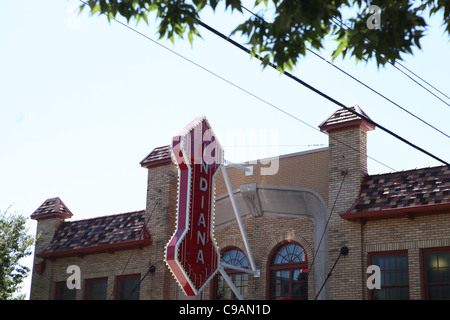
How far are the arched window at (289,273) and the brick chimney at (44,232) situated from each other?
349 inches

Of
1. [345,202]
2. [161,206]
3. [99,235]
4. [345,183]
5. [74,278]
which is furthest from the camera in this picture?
[74,278]

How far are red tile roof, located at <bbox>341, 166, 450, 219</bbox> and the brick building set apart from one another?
1.1 inches

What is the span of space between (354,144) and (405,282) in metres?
3.94

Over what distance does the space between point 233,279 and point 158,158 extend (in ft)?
15.7

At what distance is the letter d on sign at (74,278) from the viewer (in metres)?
22.4

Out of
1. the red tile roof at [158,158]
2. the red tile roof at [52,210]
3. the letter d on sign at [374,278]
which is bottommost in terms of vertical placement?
the letter d on sign at [374,278]

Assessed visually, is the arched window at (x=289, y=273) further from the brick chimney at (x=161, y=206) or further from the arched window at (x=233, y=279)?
the brick chimney at (x=161, y=206)

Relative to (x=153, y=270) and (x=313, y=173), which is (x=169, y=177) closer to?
(x=153, y=270)

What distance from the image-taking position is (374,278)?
16.5 m

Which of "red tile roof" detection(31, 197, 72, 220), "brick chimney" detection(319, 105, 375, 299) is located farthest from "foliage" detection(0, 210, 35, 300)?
"brick chimney" detection(319, 105, 375, 299)

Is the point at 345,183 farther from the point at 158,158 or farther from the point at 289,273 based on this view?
the point at 158,158

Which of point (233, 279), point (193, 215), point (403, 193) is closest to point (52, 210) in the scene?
point (233, 279)

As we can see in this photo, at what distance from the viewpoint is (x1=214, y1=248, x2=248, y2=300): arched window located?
1927 cm

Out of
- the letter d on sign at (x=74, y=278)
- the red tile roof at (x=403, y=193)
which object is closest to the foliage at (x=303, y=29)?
the red tile roof at (x=403, y=193)
